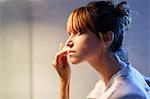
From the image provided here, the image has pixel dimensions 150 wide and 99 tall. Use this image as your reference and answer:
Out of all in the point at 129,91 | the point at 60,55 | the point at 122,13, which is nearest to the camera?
the point at 129,91

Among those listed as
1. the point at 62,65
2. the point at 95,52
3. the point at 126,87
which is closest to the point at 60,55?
the point at 62,65

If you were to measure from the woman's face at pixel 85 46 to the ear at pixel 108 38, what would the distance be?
2 cm

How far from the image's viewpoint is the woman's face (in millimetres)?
851

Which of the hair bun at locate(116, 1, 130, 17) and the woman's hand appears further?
the woman's hand

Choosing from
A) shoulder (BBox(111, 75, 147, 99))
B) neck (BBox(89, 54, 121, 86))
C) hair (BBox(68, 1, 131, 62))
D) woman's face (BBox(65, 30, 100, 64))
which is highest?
hair (BBox(68, 1, 131, 62))

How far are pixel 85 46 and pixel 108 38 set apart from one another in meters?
0.07

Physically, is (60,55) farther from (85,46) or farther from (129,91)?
(129,91)

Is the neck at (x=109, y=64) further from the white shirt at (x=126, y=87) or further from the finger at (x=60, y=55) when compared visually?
the finger at (x=60, y=55)

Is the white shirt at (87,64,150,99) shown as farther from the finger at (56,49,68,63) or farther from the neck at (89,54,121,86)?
the finger at (56,49,68,63)

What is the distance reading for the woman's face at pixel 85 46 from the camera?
0.85 metres

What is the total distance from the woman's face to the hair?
0.02m

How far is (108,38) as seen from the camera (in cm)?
84

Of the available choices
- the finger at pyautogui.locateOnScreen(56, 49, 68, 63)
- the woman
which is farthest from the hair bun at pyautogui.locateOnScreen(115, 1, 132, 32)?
the finger at pyautogui.locateOnScreen(56, 49, 68, 63)

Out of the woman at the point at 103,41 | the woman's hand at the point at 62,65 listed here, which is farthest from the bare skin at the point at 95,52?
the woman's hand at the point at 62,65
